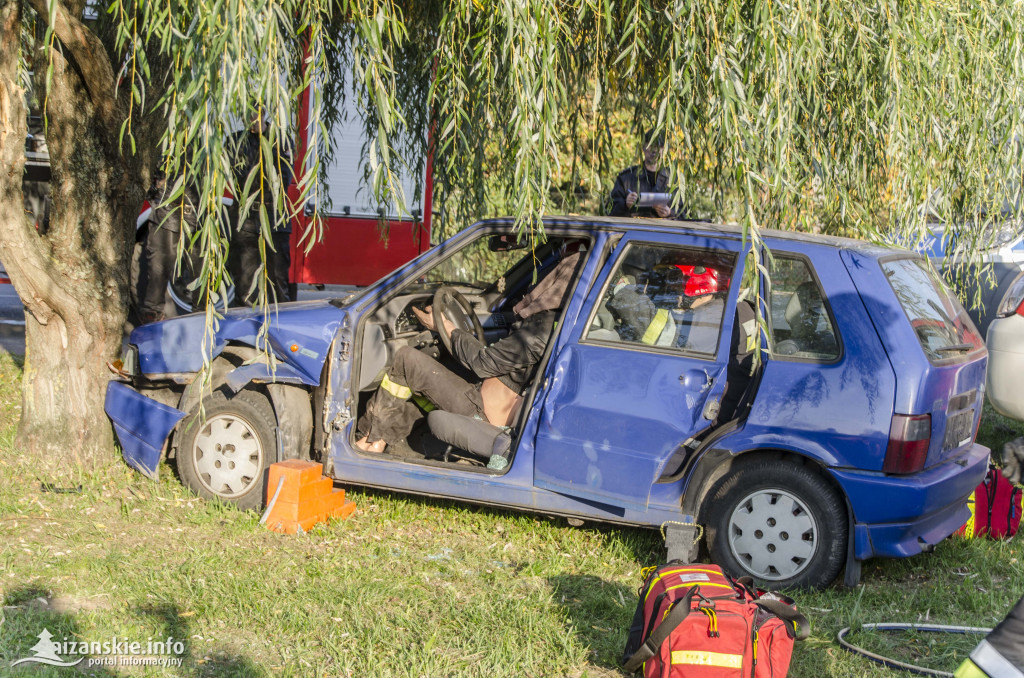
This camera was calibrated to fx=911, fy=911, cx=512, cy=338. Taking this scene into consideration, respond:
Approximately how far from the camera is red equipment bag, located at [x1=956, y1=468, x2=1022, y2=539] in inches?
190

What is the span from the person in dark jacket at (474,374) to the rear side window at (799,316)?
104 centimetres

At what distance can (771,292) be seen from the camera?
13.8 feet

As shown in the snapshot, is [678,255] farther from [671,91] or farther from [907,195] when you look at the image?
[907,195]

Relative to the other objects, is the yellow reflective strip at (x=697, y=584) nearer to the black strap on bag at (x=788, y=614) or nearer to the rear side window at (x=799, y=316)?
the black strap on bag at (x=788, y=614)

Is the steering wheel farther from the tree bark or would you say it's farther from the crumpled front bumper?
the tree bark

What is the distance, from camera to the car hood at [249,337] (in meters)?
4.75

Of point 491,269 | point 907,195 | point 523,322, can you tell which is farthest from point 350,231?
point 907,195

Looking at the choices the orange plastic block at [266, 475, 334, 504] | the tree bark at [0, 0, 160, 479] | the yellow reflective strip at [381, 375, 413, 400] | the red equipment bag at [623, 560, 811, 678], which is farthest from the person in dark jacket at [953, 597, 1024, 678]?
the tree bark at [0, 0, 160, 479]

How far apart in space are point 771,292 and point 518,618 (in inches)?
73.2

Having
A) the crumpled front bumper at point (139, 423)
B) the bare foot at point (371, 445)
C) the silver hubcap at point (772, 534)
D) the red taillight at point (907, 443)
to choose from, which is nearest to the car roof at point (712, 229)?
the red taillight at point (907, 443)

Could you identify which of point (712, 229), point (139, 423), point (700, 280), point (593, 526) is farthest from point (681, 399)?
point (139, 423)

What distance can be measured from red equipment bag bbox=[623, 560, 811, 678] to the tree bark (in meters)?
3.61

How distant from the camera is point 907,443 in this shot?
3848 millimetres

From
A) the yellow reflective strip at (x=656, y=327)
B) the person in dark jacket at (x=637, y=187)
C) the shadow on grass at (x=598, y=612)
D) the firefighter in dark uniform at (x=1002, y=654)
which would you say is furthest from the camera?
the person in dark jacket at (x=637, y=187)
